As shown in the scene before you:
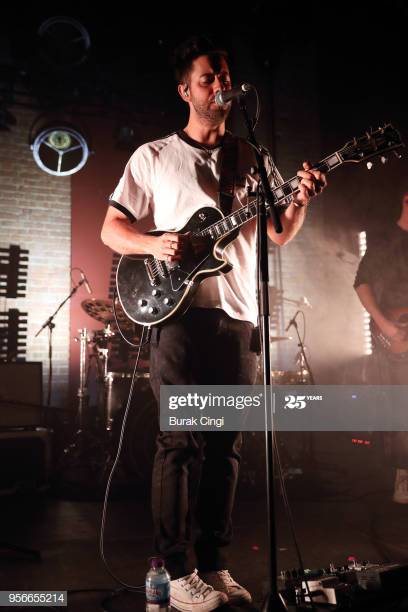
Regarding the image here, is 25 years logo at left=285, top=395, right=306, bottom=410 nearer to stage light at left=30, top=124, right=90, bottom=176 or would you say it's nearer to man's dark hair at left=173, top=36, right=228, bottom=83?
man's dark hair at left=173, top=36, right=228, bottom=83

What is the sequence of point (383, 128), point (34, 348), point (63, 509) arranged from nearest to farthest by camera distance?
point (383, 128), point (63, 509), point (34, 348)

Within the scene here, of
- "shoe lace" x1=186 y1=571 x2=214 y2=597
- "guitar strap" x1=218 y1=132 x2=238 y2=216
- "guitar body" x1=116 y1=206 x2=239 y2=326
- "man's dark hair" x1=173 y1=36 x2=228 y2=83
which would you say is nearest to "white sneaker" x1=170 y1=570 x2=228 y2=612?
"shoe lace" x1=186 y1=571 x2=214 y2=597

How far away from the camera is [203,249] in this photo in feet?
6.82

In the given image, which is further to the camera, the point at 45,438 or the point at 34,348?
the point at 34,348

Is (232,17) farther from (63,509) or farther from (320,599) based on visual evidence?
(320,599)

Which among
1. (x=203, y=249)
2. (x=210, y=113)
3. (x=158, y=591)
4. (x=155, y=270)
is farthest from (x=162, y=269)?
(x=158, y=591)

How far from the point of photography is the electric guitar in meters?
1.98

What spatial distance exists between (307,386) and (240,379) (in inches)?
97.4

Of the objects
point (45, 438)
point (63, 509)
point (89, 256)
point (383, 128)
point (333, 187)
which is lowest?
point (63, 509)

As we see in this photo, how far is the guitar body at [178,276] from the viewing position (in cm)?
204

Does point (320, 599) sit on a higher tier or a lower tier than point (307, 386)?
lower

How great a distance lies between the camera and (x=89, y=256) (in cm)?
665

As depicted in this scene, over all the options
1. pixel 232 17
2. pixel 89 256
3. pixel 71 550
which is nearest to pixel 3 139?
pixel 89 256

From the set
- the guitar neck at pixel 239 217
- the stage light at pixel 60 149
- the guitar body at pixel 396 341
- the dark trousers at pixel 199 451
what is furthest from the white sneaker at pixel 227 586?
the stage light at pixel 60 149
